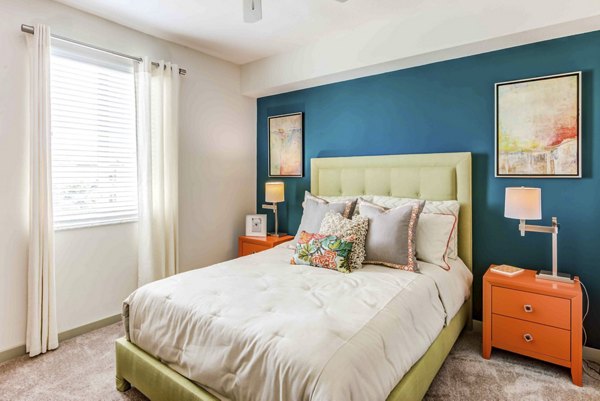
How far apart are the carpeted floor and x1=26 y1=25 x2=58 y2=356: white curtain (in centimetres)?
25

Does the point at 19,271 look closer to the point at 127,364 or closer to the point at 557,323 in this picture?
the point at 127,364

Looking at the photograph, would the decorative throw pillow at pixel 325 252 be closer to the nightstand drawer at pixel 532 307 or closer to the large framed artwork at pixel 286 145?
the nightstand drawer at pixel 532 307

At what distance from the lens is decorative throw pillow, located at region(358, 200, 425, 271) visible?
7.61 ft

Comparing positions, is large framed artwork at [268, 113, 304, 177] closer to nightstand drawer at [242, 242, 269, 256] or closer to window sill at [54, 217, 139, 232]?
nightstand drawer at [242, 242, 269, 256]

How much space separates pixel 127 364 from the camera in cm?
193

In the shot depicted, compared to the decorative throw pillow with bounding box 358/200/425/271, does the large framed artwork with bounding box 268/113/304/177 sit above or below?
above

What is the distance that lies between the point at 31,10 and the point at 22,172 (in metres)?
1.16

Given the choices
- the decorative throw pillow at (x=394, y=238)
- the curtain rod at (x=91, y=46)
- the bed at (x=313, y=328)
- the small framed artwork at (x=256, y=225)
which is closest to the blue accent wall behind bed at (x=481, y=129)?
the bed at (x=313, y=328)

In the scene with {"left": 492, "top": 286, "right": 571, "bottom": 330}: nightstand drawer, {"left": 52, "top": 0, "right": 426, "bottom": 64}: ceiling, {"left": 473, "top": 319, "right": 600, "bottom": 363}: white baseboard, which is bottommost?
{"left": 473, "top": 319, "right": 600, "bottom": 363}: white baseboard

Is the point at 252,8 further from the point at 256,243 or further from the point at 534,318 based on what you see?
the point at 534,318

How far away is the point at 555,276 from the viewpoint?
222 cm

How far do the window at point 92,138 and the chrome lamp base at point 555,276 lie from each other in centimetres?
324

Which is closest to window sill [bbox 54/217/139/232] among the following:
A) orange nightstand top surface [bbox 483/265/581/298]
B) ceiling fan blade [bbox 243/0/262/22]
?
ceiling fan blade [bbox 243/0/262/22]

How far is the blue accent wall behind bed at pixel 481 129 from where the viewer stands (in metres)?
2.32
